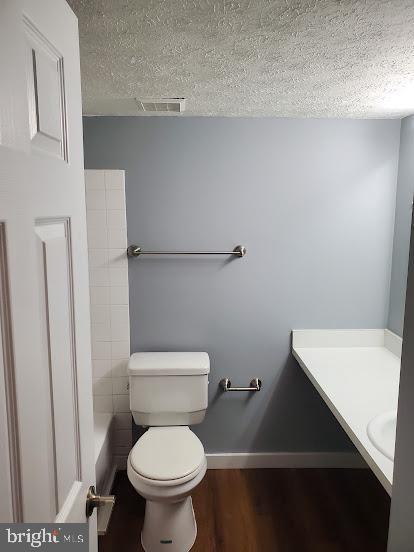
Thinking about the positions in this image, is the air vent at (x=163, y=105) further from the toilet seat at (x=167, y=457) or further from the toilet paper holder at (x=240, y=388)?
the toilet seat at (x=167, y=457)

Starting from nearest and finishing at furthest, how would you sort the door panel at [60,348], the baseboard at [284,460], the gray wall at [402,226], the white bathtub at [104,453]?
the door panel at [60,348], the white bathtub at [104,453], the gray wall at [402,226], the baseboard at [284,460]

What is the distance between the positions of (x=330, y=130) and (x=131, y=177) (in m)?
1.18

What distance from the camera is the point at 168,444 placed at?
1987 mm

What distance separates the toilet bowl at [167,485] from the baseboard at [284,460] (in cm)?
52

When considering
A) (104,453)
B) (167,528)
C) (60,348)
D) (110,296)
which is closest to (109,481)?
(104,453)

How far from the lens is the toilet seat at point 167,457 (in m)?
1.75

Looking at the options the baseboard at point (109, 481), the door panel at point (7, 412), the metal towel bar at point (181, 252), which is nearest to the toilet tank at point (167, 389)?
the baseboard at point (109, 481)

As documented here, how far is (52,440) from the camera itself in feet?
2.36

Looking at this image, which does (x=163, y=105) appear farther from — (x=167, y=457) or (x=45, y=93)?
(x=167, y=457)

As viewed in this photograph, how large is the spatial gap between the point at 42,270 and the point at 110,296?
5.47 feet

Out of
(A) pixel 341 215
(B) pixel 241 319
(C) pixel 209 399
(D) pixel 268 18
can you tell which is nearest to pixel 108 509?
(C) pixel 209 399

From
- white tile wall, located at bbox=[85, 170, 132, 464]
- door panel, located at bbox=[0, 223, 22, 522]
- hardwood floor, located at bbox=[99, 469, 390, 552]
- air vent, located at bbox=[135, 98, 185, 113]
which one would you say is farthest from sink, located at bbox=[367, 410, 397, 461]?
air vent, located at bbox=[135, 98, 185, 113]

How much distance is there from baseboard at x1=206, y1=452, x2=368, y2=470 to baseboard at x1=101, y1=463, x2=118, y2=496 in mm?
591

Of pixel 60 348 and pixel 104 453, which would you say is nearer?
pixel 60 348
